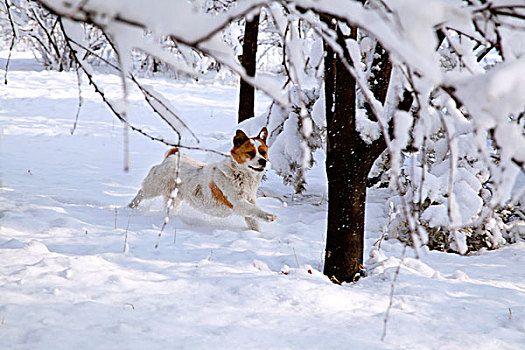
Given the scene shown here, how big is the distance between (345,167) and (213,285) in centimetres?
129

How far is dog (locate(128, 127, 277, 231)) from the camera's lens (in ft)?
15.6

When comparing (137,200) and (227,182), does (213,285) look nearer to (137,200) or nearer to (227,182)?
(227,182)

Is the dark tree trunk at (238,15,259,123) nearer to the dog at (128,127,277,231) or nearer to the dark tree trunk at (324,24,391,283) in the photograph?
the dog at (128,127,277,231)

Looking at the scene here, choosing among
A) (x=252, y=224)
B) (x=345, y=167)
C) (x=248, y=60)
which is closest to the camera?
(x=345, y=167)

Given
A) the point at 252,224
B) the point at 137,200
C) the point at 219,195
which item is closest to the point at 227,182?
the point at 219,195

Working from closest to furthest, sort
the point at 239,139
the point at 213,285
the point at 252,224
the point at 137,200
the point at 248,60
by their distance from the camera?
the point at 213,285
the point at 239,139
the point at 252,224
the point at 137,200
the point at 248,60

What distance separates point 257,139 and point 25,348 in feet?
10.2

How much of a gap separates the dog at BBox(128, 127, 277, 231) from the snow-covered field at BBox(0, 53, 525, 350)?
23cm

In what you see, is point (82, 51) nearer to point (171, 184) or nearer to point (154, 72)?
point (171, 184)

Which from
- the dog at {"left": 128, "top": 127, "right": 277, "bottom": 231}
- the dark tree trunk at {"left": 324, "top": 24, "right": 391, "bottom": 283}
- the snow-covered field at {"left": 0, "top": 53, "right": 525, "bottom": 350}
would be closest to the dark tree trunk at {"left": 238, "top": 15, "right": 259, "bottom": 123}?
the snow-covered field at {"left": 0, "top": 53, "right": 525, "bottom": 350}

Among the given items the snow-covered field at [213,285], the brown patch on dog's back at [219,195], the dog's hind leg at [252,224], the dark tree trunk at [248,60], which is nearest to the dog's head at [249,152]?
the brown patch on dog's back at [219,195]

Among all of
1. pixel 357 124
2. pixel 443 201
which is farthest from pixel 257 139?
pixel 443 201

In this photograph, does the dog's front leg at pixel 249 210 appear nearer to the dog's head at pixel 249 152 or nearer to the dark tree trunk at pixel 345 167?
the dog's head at pixel 249 152

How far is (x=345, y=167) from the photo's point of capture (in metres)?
3.37
